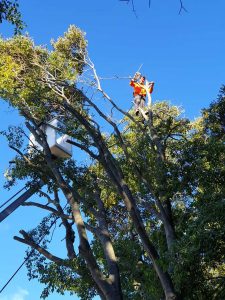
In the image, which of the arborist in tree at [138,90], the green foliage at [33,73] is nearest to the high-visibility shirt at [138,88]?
the arborist in tree at [138,90]

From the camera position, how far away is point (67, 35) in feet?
49.9

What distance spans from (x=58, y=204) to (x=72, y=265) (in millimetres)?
1574

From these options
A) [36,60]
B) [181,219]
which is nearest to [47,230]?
[181,219]

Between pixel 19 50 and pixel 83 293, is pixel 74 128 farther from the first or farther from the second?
pixel 83 293

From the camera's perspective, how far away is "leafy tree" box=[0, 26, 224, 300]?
30.1ft

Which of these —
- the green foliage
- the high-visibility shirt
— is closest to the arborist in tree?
the high-visibility shirt

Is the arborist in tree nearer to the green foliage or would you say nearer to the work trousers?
the work trousers

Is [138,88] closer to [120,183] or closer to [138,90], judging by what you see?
[138,90]

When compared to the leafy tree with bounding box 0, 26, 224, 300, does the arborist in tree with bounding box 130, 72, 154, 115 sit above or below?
above

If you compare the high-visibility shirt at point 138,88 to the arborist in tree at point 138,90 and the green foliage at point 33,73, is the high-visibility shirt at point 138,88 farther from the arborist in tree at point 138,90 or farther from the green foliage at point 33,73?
the green foliage at point 33,73

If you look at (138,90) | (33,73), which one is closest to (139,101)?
(138,90)

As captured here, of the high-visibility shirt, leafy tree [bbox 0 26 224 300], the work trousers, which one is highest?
the high-visibility shirt

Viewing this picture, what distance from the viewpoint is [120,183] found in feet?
32.8

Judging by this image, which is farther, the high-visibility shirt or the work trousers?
the high-visibility shirt
